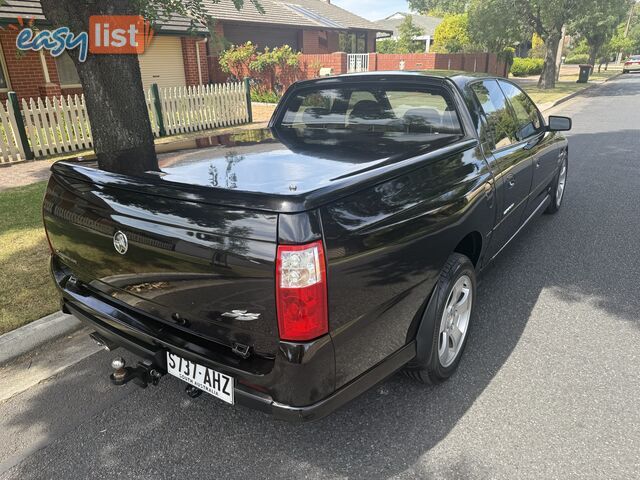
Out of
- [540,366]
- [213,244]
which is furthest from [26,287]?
[540,366]

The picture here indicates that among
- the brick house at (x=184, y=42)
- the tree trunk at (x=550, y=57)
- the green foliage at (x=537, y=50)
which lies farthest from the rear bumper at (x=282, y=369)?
the green foliage at (x=537, y=50)

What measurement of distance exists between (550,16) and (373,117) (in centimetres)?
2358

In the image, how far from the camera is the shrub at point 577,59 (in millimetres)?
59397

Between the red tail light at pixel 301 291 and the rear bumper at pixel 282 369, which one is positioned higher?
the red tail light at pixel 301 291

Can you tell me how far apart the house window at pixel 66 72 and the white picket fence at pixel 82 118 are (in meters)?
3.70

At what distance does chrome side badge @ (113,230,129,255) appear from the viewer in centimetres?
222

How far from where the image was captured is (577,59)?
198ft

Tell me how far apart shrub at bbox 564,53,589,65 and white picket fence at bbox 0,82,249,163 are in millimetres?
59696

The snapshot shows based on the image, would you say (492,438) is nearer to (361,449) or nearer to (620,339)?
(361,449)

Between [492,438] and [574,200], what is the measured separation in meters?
4.98

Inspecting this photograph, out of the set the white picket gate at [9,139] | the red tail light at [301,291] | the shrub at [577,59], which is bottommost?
the shrub at [577,59]

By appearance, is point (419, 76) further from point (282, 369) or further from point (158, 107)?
point (158, 107)

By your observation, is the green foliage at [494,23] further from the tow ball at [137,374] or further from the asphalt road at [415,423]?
the tow ball at [137,374]

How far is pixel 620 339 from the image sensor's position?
3277 millimetres
